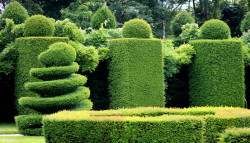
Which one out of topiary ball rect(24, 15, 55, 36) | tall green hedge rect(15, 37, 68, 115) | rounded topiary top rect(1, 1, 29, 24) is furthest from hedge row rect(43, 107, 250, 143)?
→ rounded topiary top rect(1, 1, 29, 24)

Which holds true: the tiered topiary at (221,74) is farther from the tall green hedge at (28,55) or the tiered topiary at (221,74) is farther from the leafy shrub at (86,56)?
the tall green hedge at (28,55)

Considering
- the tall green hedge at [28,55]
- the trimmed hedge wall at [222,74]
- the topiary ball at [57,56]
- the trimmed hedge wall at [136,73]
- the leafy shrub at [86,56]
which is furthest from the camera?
the trimmed hedge wall at [222,74]

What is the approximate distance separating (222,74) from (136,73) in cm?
404

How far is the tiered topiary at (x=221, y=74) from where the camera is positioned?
13680mm

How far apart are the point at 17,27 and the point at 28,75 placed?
2136mm

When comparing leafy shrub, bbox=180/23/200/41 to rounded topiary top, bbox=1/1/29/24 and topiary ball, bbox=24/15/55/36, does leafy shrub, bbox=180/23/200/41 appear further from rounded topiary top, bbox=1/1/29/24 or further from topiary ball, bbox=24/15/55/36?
rounded topiary top, bbox=1/1/29/24

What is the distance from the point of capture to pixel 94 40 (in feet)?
45.5

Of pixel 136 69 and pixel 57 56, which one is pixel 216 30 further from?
pixel 57 56

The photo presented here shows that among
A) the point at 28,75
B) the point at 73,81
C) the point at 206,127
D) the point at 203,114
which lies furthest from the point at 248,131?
the point at 28,75

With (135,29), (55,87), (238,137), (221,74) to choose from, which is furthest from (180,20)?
(238,137)

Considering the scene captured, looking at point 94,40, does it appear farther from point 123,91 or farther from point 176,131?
point 176,131

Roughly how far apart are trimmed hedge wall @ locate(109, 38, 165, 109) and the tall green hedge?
238 centimetres

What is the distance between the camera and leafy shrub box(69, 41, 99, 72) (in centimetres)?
1208

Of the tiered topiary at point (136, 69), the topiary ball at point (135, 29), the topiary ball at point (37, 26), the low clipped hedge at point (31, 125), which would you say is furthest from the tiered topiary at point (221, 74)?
the low clipped hedge at point (31, 125)
